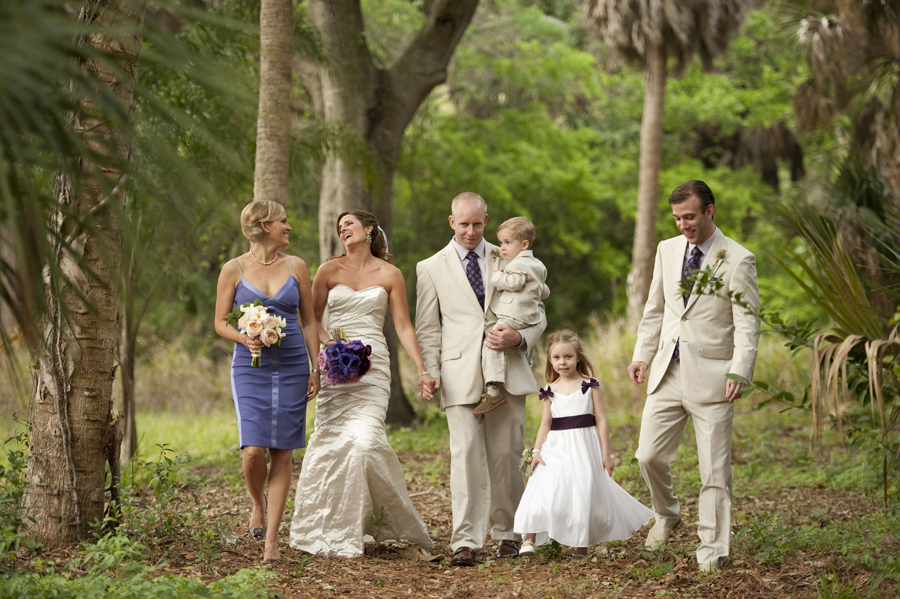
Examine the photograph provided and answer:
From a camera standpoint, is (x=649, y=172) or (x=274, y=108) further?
(x=649, y=172)

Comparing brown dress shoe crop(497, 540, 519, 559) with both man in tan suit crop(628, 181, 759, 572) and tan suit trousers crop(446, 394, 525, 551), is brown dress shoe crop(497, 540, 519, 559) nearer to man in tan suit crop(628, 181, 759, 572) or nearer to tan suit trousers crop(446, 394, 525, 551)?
tan suit trousers crop(446, 394, 525, 551)

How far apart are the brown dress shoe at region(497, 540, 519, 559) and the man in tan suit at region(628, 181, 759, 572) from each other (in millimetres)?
976

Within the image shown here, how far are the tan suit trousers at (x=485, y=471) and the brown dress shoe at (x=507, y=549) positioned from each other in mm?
34

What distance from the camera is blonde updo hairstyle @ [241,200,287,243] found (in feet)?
17.6

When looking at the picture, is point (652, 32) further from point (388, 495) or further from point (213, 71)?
point (213, 71)

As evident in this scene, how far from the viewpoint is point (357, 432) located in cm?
563

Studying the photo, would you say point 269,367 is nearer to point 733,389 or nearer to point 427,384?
point 427,384

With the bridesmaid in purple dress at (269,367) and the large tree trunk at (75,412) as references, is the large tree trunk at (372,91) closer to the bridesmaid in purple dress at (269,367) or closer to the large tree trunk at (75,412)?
the bridesmaid in purple dress at (269,367)

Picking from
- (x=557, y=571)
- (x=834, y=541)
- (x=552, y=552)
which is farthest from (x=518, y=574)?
(x=834, y=541)

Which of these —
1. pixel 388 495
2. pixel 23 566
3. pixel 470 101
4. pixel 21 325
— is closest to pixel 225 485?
pixel 388 495

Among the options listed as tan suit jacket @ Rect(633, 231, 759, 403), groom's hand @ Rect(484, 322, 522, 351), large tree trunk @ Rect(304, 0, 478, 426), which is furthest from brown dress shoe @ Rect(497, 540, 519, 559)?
large tree trunk @ Rect(304, 0, 478, 426)

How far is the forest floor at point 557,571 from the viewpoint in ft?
15.1

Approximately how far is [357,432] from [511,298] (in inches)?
52.9

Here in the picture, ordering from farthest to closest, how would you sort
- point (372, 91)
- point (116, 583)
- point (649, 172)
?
point (649, 172)
point (372, 91)
point (116, 583)
